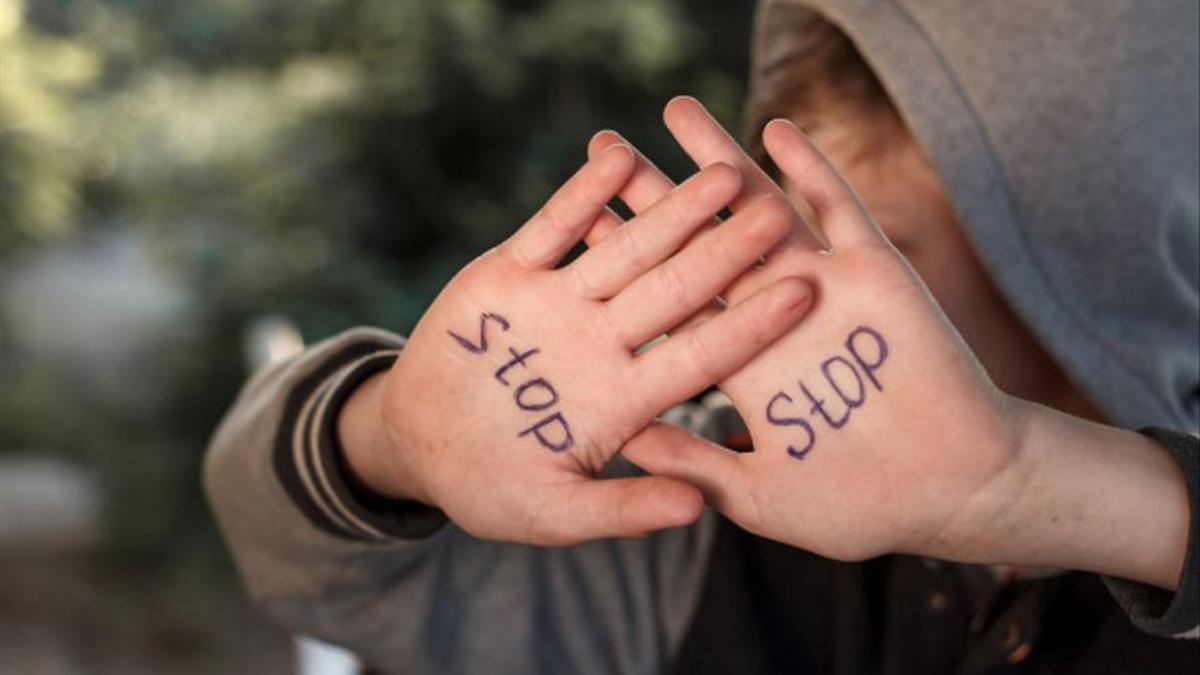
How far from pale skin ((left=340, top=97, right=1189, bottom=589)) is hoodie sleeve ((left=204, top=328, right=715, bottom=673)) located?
122mm

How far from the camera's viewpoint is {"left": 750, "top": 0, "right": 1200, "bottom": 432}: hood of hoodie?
33.7 inches

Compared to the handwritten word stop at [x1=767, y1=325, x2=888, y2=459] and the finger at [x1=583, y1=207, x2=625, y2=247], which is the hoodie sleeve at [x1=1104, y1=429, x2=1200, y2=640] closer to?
the handwritten word stop at [x1=767, y1=325, x2=888, y2=459]

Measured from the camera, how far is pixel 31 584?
2.74 meters

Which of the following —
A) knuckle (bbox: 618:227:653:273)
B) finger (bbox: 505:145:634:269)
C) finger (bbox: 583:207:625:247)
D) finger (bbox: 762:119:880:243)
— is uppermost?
finger (bbox: 505:145:634:269)

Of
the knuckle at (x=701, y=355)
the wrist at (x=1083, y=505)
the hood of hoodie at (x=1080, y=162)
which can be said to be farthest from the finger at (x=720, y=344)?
the hood of hoodie at (x=1080, y=162)

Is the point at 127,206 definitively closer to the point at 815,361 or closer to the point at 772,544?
the point at 772,544

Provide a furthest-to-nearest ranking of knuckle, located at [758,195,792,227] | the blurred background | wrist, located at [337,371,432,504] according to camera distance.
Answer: the blurred background, wrist, located at [337,371,432,504], knuckle, located at [758,195,792,227]

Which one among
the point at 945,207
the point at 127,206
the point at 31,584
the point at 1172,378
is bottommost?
the point at 1172,378

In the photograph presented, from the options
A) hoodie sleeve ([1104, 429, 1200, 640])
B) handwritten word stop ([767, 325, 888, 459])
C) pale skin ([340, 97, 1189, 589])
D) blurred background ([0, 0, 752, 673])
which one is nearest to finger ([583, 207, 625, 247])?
pale skin ([340, 97, 1189, 589])

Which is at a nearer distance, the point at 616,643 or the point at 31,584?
the point at 616,643

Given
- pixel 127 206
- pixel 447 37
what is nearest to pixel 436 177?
pixel 447 37

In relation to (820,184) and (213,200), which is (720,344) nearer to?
(820,184)

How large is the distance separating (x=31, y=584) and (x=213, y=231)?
0.89 meters

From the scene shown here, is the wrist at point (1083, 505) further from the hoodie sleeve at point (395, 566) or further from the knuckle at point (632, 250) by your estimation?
the hoodie sleeve at point (395, 566)
